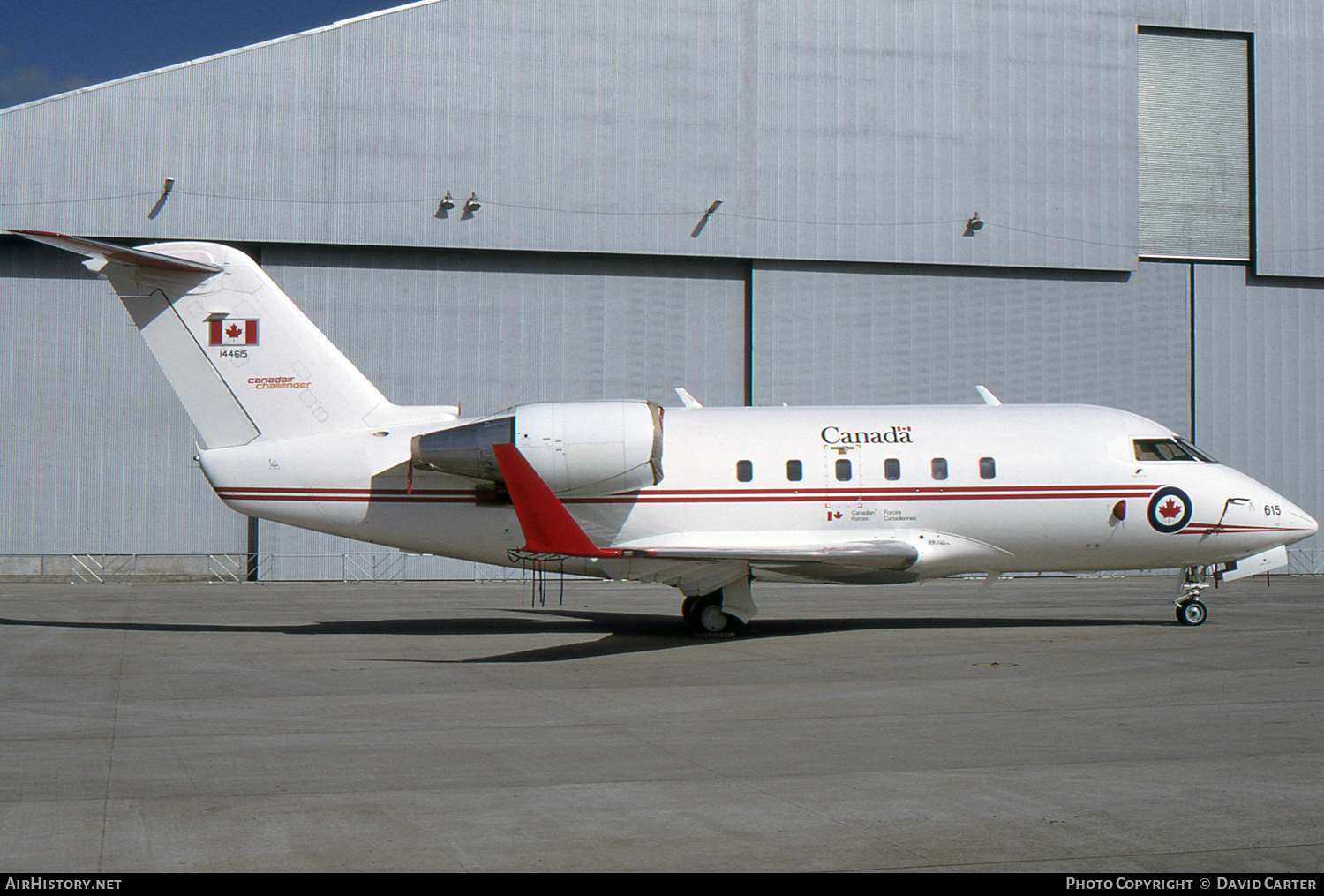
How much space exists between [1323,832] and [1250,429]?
29.0 m

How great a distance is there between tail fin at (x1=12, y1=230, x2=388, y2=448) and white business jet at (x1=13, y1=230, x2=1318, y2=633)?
0.03m

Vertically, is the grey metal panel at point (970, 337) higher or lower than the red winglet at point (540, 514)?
higher

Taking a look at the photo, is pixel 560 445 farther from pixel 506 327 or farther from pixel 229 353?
pixel 506 327

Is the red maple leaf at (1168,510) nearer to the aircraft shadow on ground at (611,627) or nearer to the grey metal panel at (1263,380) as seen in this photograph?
the aircraft shadow on ground at (611,627)

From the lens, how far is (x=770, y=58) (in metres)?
30.0

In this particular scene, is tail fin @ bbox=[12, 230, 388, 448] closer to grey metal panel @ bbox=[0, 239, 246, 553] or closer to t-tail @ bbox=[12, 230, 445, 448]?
t-tail @ bbox=[12, 230, 445, 448]

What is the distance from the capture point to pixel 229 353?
16.5 meters

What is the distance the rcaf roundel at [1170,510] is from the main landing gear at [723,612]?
20.1ft

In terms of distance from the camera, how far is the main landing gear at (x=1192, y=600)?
17562 mm

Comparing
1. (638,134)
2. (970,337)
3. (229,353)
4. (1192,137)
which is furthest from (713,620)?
(1192,137)

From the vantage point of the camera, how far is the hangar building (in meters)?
28.4

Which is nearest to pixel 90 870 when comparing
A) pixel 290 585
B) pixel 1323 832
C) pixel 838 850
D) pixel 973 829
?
pixel 838 850

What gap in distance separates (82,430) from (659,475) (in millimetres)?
18762

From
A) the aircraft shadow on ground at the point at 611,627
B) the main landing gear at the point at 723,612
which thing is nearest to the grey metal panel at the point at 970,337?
the aircraft shadow on ground at the point at 611,627
